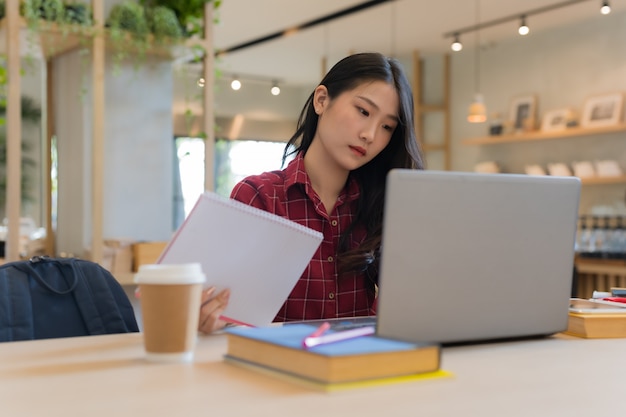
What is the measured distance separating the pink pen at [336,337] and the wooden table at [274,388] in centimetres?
6

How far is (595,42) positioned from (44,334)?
675 cm

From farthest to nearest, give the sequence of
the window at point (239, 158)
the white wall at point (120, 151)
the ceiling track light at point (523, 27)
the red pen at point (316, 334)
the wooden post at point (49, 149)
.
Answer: the window at point (239, 158) → the ceiling track light at point (523, 27) → the wooden post at point (49, 149) → the white wall at point (120, 151) → the red pen at point (316, 334)

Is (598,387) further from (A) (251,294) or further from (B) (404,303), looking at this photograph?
(A) (251,294)

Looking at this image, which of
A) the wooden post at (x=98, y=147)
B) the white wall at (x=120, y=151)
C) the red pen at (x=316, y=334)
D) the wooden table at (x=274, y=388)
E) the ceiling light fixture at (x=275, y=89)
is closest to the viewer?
the wooden table at (x=274, y=388)

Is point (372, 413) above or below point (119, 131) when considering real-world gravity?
below

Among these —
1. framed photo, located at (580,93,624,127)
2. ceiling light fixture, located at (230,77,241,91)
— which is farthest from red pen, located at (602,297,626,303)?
ceiling light fixture, located at (230,77,241,91)

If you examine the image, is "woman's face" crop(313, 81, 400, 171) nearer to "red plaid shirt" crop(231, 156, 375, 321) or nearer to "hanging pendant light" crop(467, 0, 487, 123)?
"red plaid shirt" crop(231, 156, 375, 321)

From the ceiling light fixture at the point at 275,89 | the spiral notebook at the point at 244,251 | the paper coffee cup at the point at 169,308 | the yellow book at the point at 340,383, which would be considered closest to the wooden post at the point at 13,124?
the spiral notebook at the point at 244,251

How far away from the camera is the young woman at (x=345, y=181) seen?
1.82 metres

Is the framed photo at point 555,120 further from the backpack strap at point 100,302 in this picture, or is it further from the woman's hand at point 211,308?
the woman's hand at point 211,308

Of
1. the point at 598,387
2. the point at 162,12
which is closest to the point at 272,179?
the point at 598,387

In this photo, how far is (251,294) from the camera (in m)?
1.38

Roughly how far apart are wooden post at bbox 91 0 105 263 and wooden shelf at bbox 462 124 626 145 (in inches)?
190

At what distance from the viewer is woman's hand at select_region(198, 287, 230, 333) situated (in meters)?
1.33
